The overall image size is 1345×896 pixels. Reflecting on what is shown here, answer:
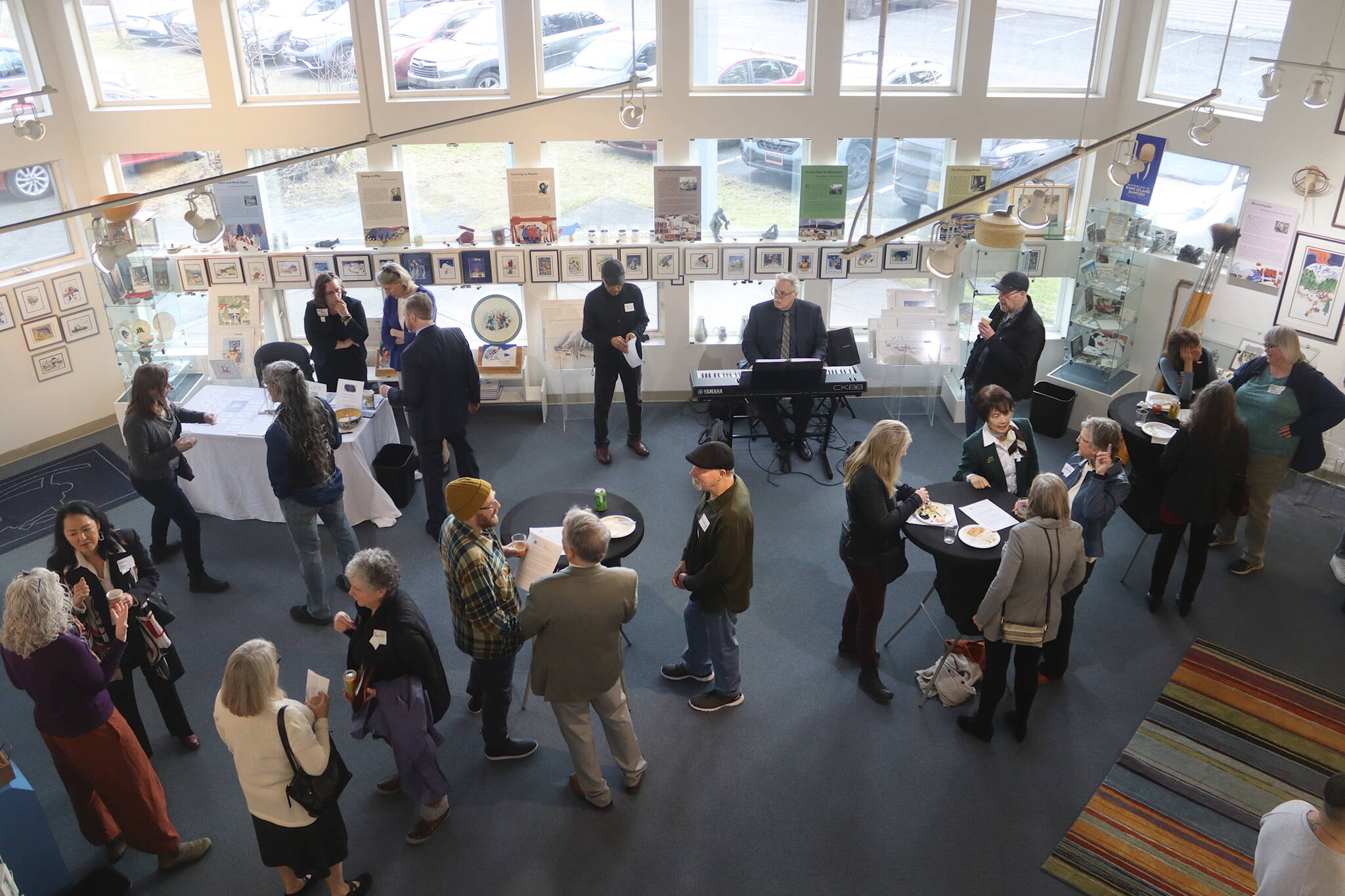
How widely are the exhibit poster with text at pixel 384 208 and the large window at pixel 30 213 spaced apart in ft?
7.83

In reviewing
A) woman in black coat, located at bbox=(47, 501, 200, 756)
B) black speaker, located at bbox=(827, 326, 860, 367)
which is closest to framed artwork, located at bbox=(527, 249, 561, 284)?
black speaker, located at bbox=(827, 326, 860, 367)

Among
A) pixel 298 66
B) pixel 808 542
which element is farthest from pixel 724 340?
pixel 298 66

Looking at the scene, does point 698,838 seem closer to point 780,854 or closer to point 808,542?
point 780,854

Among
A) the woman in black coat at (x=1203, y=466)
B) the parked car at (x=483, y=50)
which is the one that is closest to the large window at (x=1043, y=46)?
the parked car at (x=483, y=50)

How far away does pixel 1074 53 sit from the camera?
26.5ft

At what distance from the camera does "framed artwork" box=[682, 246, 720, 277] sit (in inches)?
326

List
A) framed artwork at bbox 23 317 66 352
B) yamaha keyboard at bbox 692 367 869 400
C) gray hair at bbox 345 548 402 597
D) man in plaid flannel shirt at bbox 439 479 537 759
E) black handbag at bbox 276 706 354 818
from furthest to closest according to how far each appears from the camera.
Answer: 1. framed artwork at bbox 23 317 66 352
2. yamaha keyboard at bbox 692 367 869 400
3. man in plaid flannel shirt at bbox 439 479 537 759
4. gray hair at bbox 345 548 402 597
5. black handbag at bbox 276 706 354 818

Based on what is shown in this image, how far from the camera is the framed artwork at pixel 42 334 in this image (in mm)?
7746

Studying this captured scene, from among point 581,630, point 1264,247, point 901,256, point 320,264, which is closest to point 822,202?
point 901,256

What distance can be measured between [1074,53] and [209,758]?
8.18m

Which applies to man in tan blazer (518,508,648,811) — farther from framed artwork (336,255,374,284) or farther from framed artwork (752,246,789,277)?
framed artwork (336,255,374,284)

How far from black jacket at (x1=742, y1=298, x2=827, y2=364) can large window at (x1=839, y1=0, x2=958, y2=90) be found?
80.5 inches

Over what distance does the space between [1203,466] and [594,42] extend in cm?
560

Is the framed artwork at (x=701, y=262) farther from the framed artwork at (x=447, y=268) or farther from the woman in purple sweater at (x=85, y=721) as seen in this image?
the woman in purple sweater at (x=85, y=721)
